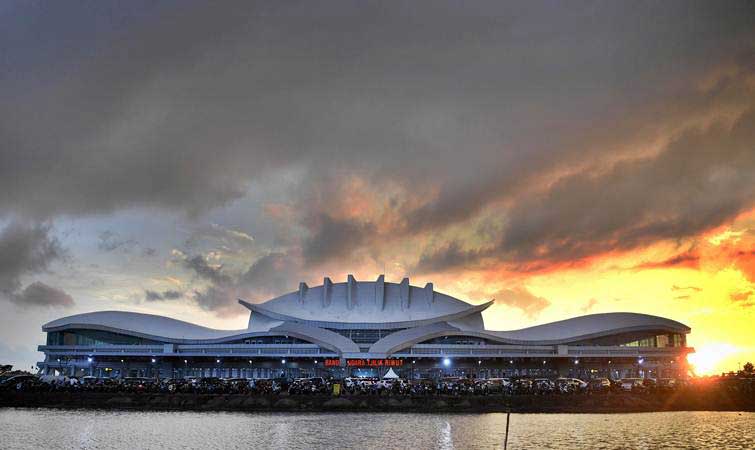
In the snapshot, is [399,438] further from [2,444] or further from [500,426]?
[2,444]

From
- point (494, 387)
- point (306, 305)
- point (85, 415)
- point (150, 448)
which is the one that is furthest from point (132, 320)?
point (150, 448)

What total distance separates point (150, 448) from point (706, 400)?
5307cm

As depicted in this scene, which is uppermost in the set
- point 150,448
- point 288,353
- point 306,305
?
point 306,305

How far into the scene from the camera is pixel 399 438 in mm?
51312

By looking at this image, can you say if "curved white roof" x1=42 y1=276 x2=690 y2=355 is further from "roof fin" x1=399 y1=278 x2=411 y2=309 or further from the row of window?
Answer: the row of window

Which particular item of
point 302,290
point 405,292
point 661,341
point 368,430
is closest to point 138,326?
point 302,290

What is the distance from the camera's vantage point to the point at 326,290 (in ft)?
417

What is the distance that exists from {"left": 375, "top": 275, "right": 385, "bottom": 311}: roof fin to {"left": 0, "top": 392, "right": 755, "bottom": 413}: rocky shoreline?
52481 mm

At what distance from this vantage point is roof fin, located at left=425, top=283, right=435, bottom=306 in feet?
412

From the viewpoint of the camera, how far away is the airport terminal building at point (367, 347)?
350ft

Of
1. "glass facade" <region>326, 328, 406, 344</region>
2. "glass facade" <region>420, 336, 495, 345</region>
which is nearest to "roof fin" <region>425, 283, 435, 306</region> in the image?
"glass facade" <region>326, 328, 406, 344</region>

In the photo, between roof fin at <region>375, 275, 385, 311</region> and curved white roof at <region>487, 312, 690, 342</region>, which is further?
roof fin at <region>375, 275, 385, 311</region>

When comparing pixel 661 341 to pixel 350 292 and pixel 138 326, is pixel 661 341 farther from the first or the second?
pixel 138 326

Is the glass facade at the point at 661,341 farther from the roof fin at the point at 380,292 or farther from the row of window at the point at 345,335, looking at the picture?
the roof fin at the point at 380,292
